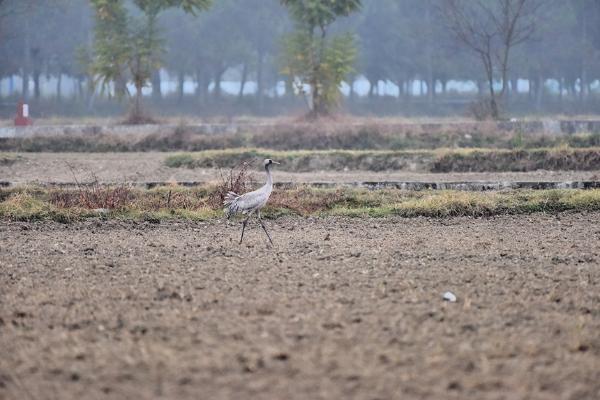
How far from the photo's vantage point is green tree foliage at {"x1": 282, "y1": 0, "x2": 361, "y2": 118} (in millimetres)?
36906

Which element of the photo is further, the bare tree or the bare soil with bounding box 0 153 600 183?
the bare tree

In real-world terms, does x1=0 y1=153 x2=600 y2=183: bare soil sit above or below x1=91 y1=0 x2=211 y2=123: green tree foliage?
below

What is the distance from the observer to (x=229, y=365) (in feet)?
25.8

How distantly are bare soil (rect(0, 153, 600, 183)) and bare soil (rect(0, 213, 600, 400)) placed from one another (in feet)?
24.3

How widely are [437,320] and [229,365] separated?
2381 mm

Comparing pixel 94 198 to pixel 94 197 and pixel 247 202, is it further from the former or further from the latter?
pixel 247 202

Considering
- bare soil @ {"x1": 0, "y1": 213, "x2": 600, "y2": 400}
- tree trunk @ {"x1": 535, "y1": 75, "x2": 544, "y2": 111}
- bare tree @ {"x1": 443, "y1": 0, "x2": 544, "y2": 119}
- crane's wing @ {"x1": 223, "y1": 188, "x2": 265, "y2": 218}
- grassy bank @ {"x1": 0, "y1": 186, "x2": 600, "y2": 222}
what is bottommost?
bare soil @ {"x1": 0, "y1": 213, "x2": 600, "y2": 400}

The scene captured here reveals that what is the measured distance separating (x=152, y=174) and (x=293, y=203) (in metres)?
6.91

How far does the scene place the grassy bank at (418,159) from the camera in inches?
979

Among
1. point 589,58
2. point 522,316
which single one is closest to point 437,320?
point 522,316

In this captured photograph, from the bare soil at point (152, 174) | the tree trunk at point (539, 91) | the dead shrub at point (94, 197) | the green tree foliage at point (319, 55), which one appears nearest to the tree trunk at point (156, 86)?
the tree trunk at point (539, 91)

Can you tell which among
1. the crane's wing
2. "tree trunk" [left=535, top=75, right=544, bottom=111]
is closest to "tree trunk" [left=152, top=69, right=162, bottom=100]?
"tree trunk" [left=535, top=75, right=544, bottom=111]

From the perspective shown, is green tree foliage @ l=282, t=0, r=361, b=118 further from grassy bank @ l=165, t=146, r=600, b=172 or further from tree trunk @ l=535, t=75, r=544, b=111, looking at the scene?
tree trunk @ l=535, t=75, r=544, b=111

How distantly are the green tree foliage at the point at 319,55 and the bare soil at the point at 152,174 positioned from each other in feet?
34.7
